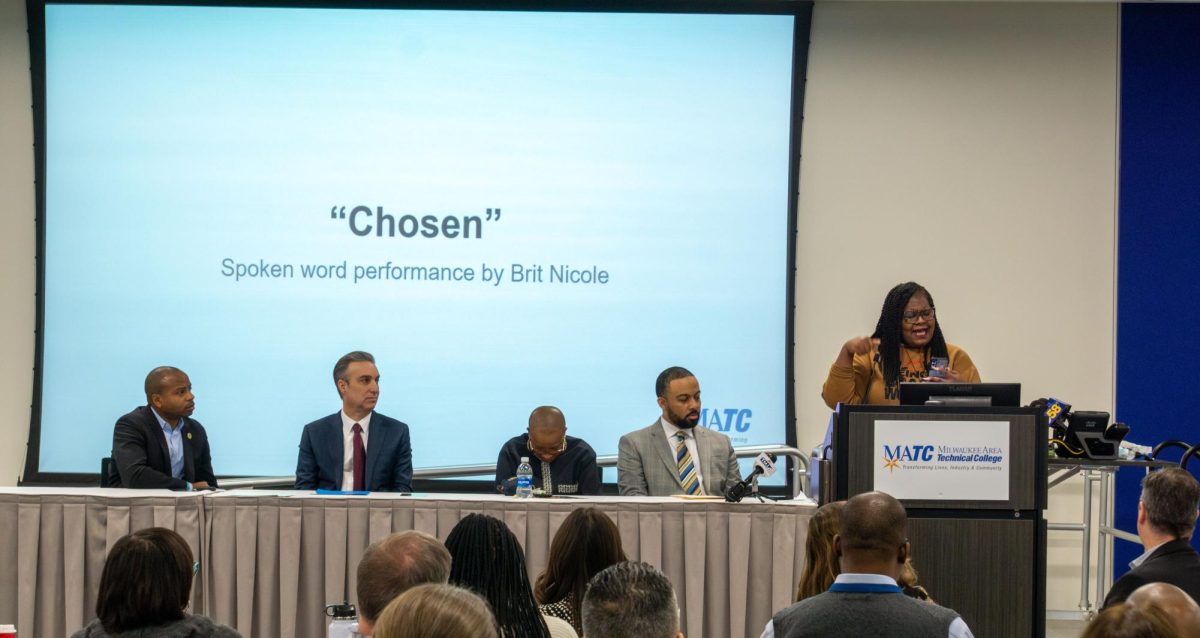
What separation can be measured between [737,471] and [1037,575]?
1.69m

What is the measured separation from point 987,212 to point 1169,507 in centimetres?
368

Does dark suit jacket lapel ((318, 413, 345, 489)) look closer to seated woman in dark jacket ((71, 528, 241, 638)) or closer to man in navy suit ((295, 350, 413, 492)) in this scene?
man in navy suit ((295, 350, 413, 492))

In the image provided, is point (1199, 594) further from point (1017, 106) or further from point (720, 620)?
point (1017, 106)

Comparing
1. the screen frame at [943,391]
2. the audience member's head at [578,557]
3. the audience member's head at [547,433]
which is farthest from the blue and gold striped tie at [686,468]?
the audience member's head at [578,557]

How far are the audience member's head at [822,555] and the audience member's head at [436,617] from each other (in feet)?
5.08

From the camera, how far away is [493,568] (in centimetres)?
262

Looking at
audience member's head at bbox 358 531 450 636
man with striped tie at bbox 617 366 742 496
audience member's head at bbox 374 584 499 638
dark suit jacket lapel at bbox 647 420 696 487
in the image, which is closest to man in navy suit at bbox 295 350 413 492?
man with striped tie at bbox 617 366 742 496

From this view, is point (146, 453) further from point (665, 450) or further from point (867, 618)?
point (867, 618)

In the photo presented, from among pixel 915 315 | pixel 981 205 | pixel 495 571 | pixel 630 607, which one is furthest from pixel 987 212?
pixel 630 607

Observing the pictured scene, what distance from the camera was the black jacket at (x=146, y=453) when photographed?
5.02 meters

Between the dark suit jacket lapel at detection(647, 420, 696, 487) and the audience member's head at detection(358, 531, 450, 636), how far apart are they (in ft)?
9.53

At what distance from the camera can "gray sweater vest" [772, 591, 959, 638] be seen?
2375 millimetres

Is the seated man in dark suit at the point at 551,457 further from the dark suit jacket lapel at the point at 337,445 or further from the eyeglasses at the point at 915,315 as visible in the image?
the eyeglasses at the point at 915,315

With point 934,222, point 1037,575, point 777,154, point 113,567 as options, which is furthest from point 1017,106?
point 113,567
